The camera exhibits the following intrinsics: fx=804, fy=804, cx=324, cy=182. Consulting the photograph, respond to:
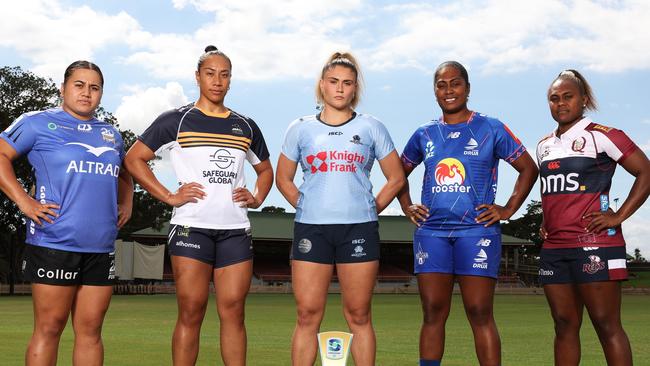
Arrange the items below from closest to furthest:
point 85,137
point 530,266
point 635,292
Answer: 1. point 85,137
2. point 635,292
3. point 530,266

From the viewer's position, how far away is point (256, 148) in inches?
249

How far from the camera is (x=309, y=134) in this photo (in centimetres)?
607

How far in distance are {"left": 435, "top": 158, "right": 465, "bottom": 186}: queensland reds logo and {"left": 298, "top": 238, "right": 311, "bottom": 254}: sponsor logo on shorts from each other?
118 cm

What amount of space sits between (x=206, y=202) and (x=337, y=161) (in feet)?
3.34

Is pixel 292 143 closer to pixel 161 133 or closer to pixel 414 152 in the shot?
A: pixel 161 133

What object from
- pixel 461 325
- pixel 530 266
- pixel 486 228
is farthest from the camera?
pixel 530 266

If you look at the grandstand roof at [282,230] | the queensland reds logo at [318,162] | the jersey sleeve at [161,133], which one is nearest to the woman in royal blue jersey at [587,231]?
the queensland reds logo at [318,162]

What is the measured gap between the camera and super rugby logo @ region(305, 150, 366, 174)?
19.5 ft

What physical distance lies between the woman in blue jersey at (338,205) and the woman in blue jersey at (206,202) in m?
0.40

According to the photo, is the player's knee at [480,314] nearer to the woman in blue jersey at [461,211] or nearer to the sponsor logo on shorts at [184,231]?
the woman in blue jersey at [461,211]

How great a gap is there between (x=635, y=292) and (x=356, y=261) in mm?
56543

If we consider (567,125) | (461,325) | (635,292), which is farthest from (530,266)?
(567,125)

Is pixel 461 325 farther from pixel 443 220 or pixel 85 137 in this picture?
pixel 85 137

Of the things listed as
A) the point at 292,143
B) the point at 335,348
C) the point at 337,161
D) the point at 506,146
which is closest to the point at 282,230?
the point at 506,146
